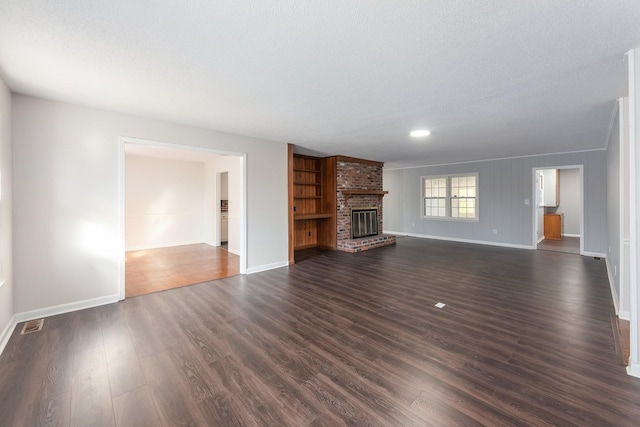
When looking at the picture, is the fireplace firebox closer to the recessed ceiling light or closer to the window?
the window

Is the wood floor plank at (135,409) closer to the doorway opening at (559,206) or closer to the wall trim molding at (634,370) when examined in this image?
the wall trim molding at (634,370)

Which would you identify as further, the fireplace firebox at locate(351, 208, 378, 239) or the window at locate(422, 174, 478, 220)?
the window at locate(422, 174, 478, 220)

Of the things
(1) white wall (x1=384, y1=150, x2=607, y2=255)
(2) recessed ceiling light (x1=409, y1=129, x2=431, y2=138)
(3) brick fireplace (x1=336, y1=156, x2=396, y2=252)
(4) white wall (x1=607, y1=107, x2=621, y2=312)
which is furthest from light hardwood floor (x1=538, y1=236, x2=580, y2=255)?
(2) recessed ceiling light (x1=409, y1=129, x2=431, y2=138)

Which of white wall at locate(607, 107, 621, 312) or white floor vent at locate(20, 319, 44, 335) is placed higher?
white wall at locate(607, 107, 621, 312)

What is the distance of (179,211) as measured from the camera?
770 centimetres

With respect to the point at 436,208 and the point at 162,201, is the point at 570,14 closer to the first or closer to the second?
the point at 436,208

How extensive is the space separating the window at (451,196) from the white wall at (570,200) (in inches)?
142

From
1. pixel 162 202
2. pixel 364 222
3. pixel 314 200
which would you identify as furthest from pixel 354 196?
pixel 162 202

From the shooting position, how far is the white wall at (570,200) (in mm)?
8922

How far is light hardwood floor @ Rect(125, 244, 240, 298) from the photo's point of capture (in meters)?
4.23

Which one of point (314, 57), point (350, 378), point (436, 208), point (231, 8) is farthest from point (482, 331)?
point (436, 208)

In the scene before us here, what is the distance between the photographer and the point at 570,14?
1645mm

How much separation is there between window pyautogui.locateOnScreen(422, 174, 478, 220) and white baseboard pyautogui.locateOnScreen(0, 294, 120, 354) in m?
8.37

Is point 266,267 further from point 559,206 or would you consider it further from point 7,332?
point 559,206
